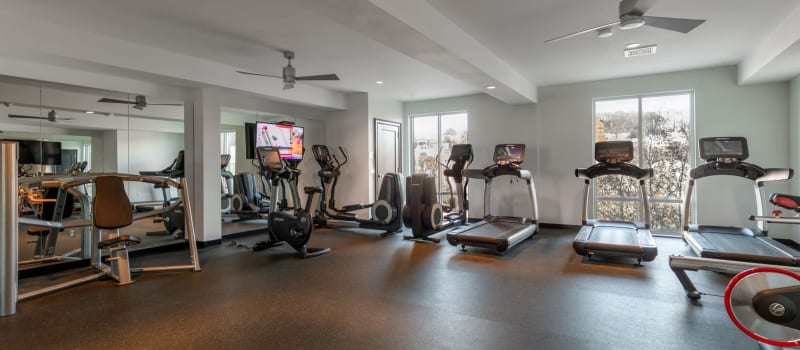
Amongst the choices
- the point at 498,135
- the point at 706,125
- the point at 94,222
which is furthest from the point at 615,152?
the point at 94,222

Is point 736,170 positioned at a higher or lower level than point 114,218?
higher

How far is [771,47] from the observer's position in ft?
14.2

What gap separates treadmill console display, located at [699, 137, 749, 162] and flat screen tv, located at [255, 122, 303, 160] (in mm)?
6176

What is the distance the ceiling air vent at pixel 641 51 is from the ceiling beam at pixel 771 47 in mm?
1075

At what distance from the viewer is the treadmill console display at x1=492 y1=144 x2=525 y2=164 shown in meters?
6.50

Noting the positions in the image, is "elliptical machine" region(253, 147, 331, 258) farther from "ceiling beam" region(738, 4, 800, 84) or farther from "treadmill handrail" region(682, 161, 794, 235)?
"ceiling beam" region(738, 4, 800, 84)

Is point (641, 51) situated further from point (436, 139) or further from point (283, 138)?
point (283, 138)

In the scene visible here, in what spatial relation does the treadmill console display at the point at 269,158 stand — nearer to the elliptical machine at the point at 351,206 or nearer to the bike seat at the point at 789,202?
the elliptical machine at the point at 351,206

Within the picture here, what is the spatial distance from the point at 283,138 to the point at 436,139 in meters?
3.34

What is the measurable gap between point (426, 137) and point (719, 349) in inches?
268

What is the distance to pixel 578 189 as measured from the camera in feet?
22.9

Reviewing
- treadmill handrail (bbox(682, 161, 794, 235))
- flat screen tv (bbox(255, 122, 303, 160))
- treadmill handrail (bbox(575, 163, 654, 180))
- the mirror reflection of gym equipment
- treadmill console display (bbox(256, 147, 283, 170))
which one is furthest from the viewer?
flat screen tv (bbox(255, 122, 303, 160))

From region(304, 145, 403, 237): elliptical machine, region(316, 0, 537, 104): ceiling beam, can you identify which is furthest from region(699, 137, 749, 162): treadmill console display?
region(304, 145, 403, 237): elliptical machine

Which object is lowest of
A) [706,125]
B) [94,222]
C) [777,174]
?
[94,222]
